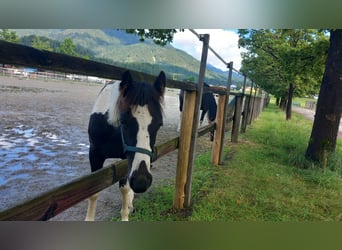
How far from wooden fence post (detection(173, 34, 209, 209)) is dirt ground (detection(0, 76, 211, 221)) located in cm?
19

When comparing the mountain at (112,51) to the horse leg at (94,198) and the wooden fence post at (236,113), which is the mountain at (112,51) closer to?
the horse leg at (94,198)

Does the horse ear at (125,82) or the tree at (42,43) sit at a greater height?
the tree at (42,43)

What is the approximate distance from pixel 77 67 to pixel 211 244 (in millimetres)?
1166

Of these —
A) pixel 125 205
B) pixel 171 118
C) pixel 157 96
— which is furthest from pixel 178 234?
pixel 171 118

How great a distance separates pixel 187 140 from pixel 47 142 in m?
1.78

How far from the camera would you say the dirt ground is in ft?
6.05

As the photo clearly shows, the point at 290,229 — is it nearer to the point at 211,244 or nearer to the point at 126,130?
the point at 211,244

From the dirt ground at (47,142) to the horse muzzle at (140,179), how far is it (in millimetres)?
789

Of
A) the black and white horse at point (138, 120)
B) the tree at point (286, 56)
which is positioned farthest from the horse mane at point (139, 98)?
the tree at point (286, 56)

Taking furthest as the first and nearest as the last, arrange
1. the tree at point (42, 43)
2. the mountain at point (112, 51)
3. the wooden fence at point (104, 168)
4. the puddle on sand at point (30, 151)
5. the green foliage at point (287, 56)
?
the green foliage at point (287, 56)
the puddle on sand at point (30, 151)
the mountain at point (112, 51)
the tree at point (42, 43)
the wooden fence at point (104, 168)

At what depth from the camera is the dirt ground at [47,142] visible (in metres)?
1.84

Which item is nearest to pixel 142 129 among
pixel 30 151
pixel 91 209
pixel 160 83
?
pixel 160 83

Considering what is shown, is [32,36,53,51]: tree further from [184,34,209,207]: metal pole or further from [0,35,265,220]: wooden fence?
[184,34,209,207]: metal pole
